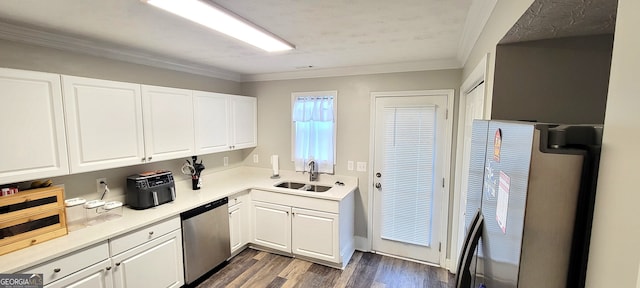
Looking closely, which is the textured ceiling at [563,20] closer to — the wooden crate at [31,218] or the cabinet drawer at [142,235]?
the cabinet drawer at [142,235]

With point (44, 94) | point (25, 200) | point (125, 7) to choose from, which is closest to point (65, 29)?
point (44, 94)

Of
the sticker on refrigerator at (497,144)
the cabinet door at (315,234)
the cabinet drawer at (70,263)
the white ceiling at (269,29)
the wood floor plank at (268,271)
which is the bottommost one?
the wood floor plank at (268,271)

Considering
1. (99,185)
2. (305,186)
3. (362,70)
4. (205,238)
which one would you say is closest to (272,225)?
(305,186)

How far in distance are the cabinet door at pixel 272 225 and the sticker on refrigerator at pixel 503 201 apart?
2529 mm

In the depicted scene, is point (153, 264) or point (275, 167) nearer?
point (153, 264)

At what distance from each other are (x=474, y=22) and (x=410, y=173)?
182 cm

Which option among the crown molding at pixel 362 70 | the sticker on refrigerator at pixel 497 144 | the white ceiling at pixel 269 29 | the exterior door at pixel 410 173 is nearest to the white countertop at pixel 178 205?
the exterior door at pixel 410 173

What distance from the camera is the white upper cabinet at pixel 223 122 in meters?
2.96

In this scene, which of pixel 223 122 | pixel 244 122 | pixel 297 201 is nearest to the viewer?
pixel 297 201

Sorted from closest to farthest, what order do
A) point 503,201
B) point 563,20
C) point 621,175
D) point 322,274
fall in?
point 621,175 → point 503,201 → point 563,20 → point 322,274

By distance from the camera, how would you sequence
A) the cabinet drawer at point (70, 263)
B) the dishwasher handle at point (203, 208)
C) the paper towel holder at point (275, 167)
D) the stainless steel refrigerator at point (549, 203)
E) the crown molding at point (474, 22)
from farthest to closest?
the paper towel holder at point (275, 167) → the dishwasher handle at point (203, 208) → the cabinet drawer at point (70, 263) → the crown molding at point (474, 22) → the stainless steel refrigerator at point (549, 203)

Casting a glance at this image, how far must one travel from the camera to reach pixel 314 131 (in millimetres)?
3482

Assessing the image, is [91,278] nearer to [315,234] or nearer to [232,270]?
[232,270]

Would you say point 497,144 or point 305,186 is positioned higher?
point 497,144
